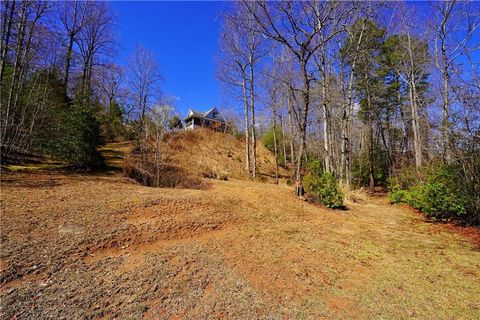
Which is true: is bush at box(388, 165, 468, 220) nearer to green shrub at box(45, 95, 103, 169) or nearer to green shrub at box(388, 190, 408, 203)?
green shrub at box(388, 190, 408, 203)

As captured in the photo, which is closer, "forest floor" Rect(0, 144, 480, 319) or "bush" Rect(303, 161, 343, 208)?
"forest floor" Rect(0, 144, 480, 319)

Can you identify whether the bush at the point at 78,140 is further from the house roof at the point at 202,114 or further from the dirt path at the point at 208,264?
the house roof at the point at 202,114

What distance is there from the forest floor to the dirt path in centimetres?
1

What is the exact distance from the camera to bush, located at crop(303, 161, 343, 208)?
677 centimetres

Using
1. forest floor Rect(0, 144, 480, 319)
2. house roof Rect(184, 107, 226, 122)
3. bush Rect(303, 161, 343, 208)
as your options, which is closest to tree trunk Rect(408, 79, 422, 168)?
bush Rect(303, 161, 343, 208)

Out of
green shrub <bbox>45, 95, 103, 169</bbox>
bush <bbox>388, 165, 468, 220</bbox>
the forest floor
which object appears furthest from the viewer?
green shrub <bbox>45, 95, 103, 169</bbox>

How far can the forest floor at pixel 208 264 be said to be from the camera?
2111 mm

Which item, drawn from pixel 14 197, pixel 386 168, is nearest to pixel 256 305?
pixel 14 197

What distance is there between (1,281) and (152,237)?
1.55m

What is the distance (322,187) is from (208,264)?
202 inches

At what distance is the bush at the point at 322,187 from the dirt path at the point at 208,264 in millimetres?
1813

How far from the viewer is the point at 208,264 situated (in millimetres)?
2814

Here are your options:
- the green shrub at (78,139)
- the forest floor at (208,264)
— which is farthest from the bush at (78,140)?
the forest floor at (208,264)

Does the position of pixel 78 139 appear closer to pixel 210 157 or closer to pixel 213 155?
pixel 210 157
